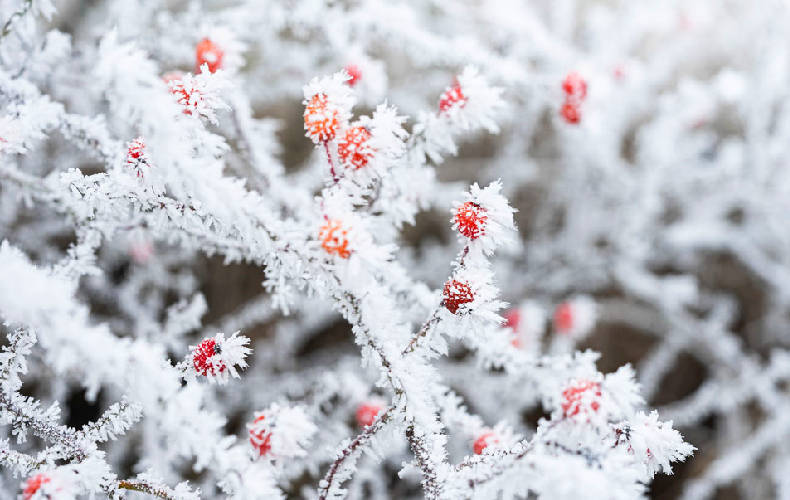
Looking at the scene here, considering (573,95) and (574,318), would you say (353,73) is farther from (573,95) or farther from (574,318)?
(574,318)

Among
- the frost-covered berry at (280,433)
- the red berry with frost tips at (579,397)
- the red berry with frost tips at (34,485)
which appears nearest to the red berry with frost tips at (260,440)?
the frost-covered berry at (280,433)

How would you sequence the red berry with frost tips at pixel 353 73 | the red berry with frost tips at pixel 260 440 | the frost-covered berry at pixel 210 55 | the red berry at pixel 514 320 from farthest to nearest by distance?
the red berry at pixel 514 320, the red berry with frost tips at pixel 353 73, the frost-covered berry at pixel 210 55, the red berry with frost tips at pixel 260 440

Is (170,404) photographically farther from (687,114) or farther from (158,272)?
(687,114)

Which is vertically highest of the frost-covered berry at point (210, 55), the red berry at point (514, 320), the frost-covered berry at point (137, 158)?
the frost-covered berry at point (210, 55)

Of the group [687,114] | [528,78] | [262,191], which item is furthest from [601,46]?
[262,191]

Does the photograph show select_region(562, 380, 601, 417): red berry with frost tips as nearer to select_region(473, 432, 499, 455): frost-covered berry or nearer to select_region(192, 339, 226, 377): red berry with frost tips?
select_region(473, 432, 499, 455): frost-covered berry

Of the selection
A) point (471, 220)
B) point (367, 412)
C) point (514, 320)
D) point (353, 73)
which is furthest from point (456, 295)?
point (514, 320)

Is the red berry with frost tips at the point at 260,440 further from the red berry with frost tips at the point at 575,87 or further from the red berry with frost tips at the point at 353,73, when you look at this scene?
the red berry with frost tips at the point at 575,87
